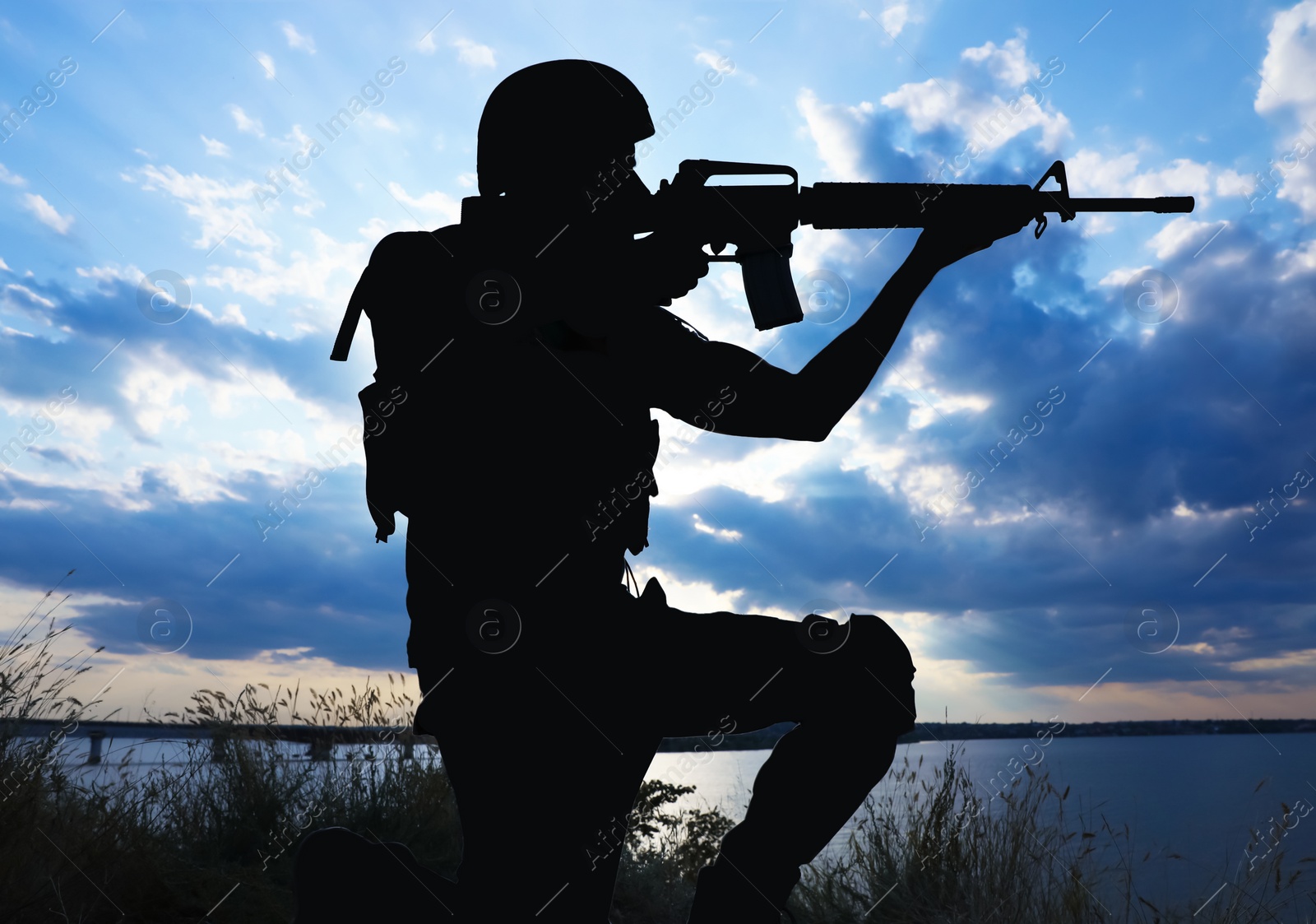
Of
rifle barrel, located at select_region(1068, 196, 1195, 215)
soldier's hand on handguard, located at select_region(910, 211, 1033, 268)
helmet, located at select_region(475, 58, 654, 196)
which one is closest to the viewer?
helmet, located at select_region(475, 58, 654, 196)

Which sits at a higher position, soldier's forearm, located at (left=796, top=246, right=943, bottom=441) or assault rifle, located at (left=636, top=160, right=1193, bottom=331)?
assault rifle, located at (left=636, top=160, right=1193, bottom=331)

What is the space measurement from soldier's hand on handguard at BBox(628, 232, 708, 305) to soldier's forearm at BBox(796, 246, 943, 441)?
0.47 metres

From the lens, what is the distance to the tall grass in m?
3.83

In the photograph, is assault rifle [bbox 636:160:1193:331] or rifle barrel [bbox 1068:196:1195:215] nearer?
assault rifle [bbox 636:160:1193:331]

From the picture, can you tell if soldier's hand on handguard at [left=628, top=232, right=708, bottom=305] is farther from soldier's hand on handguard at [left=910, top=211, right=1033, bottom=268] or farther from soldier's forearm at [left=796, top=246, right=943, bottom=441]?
soldier's hand on handguard at [left=910, top=211, right=1033, bottom=268]

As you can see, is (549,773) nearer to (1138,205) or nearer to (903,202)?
(903,202)

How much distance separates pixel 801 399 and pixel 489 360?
2.65ft

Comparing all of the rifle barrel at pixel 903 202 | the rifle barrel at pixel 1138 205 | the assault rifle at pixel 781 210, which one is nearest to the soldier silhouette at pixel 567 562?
the assault rifle at pixel 781 210

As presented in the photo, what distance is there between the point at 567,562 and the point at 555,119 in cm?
117

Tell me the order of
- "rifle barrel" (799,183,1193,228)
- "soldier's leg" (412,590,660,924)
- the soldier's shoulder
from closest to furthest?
"soldier's leg" (412,590,660,924)
the soldier's shoulder
"rifle barrel" (799,183,1193,228)

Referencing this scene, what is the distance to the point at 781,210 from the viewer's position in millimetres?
2852

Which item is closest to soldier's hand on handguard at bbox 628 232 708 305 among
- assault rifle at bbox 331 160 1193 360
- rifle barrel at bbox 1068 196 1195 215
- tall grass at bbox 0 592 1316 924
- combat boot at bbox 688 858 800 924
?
assault rifle at bbox 331 160 1193 360

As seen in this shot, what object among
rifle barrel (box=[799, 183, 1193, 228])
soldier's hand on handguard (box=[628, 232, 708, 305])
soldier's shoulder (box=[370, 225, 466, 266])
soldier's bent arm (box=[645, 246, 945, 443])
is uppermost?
rifle barrel (box=[799, 183, 1193, 228])

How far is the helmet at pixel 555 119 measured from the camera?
7.05 ft
